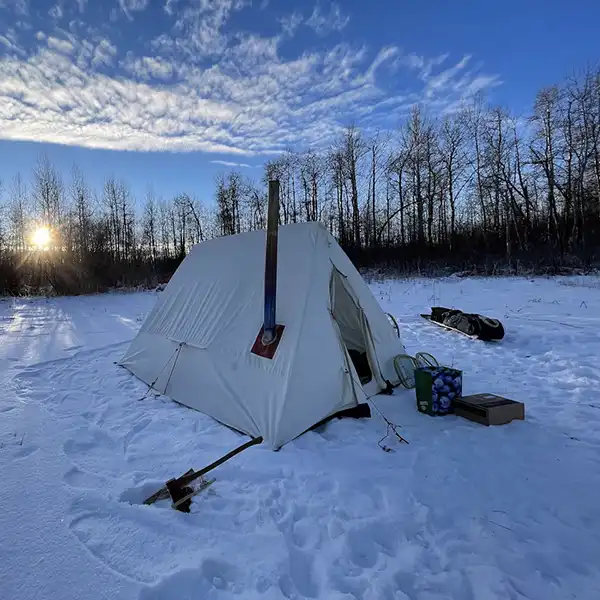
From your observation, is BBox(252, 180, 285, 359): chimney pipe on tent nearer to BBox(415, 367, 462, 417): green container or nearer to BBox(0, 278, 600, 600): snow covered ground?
BBox(0, 278, 600, 600): snow covered ground

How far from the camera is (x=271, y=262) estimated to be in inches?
149

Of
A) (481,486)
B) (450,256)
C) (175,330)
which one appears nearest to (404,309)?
(175,330)

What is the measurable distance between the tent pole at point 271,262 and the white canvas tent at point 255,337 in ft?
0.62

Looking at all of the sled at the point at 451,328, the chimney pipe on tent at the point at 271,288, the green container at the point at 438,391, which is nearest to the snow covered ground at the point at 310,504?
the green container at the point at 438,391

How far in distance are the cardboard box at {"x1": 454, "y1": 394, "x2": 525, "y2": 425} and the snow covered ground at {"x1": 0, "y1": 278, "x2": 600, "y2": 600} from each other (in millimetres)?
96

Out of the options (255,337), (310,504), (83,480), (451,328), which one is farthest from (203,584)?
(451,328)

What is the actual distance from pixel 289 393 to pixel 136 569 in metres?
1.77

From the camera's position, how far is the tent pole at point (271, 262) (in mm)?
3793

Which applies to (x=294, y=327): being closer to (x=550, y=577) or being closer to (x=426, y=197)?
(x=550, y=577)

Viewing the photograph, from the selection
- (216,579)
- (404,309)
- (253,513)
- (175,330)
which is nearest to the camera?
(216,579)

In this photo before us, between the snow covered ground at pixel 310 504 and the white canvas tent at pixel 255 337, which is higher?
the white canvas tent at pixel 255 337

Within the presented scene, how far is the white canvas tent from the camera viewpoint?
3670mm

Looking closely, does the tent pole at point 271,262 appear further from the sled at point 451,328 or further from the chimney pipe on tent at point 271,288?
the sled at point 451,328

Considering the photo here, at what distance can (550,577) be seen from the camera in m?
2.03
